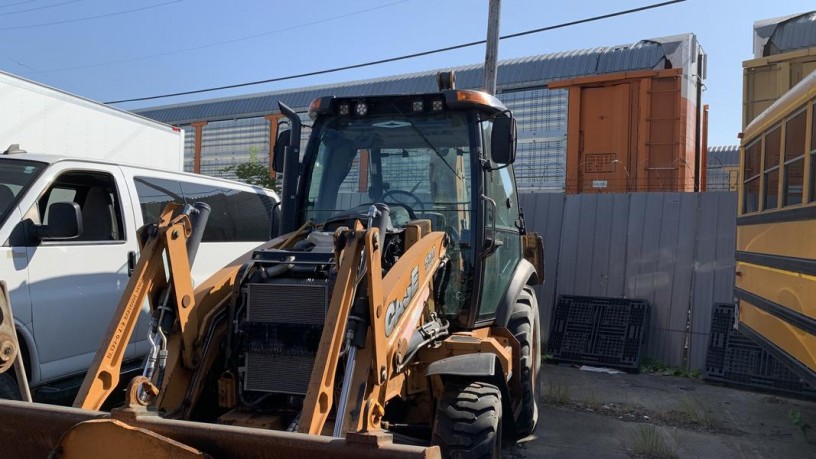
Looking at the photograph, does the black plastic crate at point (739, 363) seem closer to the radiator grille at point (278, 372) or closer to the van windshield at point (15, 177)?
the radiator grille at point (278, 372)

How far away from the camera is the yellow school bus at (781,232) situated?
175 inches

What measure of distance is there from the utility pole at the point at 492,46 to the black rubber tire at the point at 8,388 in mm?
7174

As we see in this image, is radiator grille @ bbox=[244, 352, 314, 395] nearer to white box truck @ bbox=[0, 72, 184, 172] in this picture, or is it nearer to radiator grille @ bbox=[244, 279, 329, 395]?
radiator grille @ bbox=[244, 279, 329, 395]

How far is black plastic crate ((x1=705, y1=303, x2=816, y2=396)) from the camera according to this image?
23.5 ft

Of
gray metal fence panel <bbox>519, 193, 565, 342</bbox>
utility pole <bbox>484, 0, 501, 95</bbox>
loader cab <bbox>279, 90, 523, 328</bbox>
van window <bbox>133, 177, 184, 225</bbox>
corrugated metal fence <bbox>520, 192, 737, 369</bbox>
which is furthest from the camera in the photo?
utility pole <bbox>484, 0, 501, 95</bbox>

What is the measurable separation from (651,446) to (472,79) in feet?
30.9

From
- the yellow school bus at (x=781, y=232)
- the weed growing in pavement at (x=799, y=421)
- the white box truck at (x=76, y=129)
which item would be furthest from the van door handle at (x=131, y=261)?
the weed growing in pavement at (x=799, y=421)

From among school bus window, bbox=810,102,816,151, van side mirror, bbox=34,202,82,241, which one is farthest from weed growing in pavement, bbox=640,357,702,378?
van side mirror, bbox=34,202,82,241

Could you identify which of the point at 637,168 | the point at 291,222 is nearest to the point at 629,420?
the point at 291,222

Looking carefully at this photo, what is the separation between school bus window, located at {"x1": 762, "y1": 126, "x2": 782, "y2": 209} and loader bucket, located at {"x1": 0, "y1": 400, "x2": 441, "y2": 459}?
449 cm

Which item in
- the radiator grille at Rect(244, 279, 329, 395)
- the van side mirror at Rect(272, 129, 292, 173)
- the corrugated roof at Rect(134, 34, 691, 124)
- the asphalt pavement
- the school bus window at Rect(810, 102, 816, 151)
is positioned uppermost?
the corrugated roof at Rect(134, 34, 691, 124)

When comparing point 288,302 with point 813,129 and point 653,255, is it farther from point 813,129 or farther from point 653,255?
point 653,255

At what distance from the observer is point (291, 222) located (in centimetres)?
473

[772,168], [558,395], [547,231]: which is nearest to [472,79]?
[547,231]
